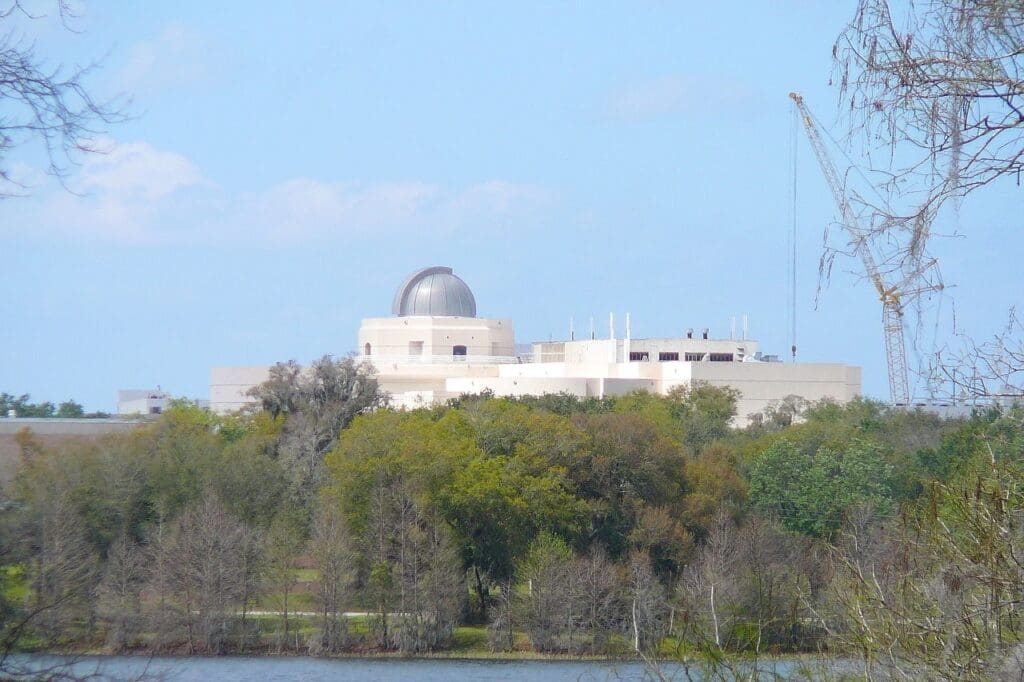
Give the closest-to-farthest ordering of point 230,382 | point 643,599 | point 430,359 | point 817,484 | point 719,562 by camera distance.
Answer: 1. point 719,562
2. point 643,599
3. point 817,484
4. point 430,359
5. point 230,382

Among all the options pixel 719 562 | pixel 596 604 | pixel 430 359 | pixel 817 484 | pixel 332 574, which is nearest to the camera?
pixel 719 562

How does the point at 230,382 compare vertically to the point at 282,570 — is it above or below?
above

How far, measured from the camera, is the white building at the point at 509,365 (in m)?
96.4

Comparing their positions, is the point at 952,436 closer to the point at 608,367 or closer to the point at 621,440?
the point at 621,440

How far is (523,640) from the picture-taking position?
42.2 m

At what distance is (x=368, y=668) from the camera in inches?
1527

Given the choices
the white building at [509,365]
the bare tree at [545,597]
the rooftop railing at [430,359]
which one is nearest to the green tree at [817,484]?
the bare tree at [545,597]

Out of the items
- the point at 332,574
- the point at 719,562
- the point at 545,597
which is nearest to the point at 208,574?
the point at 332,574

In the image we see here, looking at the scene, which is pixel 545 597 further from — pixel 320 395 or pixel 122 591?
pixel 320 395

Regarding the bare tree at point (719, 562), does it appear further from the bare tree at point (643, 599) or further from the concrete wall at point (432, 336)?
the concrete wall at point (432, 336)

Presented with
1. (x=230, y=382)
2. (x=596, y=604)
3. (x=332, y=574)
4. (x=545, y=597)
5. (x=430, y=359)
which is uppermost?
(x=430, y=359)

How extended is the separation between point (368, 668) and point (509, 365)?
6695cm

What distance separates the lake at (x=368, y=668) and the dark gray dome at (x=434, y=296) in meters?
72.0

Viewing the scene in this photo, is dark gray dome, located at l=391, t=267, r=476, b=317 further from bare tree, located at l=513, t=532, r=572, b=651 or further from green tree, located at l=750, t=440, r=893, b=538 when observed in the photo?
bare tree, located at l=513, t=532, r=572, b=651
